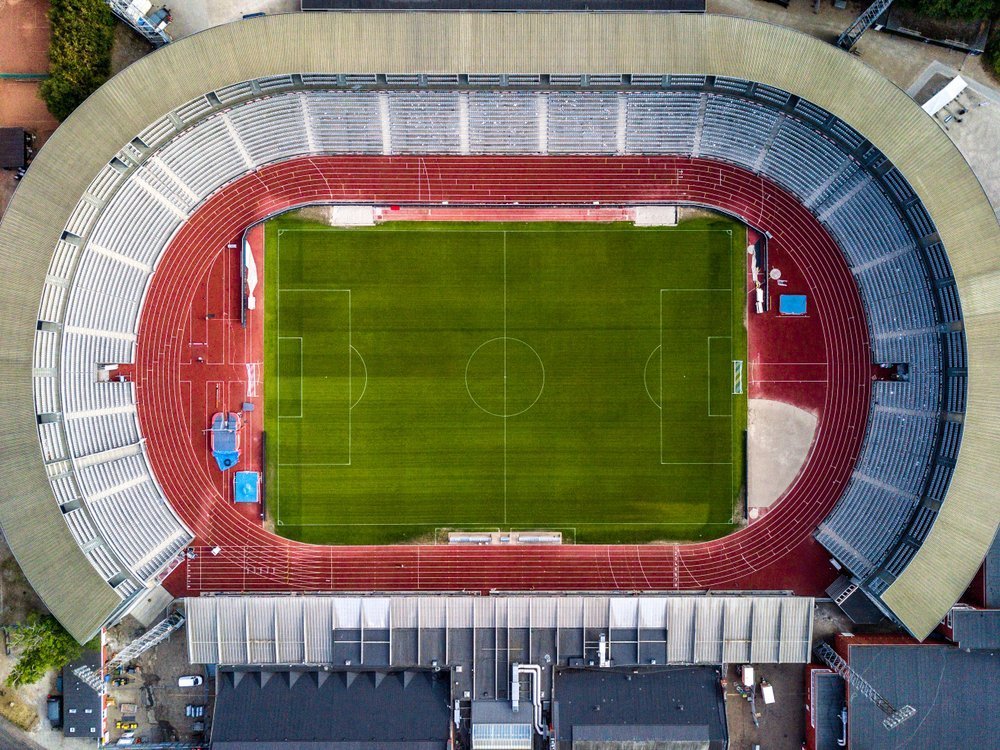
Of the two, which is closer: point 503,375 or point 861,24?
point 861,24

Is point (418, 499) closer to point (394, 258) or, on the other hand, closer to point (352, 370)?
point (352, 370)

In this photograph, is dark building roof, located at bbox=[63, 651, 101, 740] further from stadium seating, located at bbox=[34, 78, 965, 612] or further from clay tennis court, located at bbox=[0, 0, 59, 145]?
clay tennis court, located at bbox=[0, 0, 59, 145]

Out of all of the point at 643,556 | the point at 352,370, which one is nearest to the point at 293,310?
the point at 352,370

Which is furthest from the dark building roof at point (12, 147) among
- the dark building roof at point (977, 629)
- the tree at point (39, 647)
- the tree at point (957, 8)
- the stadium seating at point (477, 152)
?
the dark building roof at point (977, 629)

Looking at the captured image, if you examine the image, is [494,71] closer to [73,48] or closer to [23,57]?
[73,48]

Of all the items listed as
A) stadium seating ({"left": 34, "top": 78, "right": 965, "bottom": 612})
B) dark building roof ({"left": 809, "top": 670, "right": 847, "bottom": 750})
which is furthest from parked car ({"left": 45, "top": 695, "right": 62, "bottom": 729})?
dark building roof ({"left": 809, "top": 670, "right": 847, "bottom": 750})

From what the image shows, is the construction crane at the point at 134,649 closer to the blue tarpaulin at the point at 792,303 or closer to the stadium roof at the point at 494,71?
the stadium roof at the point at 494,71

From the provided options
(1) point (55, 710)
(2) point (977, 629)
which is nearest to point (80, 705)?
(1) point (55, 710)
